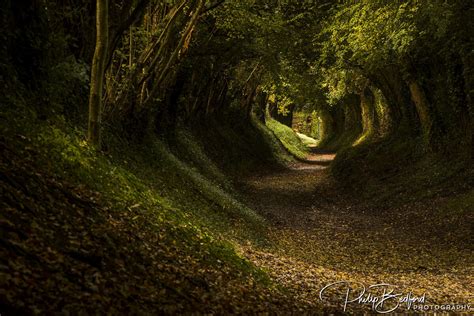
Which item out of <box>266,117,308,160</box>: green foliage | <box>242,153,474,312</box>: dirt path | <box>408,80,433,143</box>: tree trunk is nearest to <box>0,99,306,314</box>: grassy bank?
<box>242,153,474,312</box>: dirt path

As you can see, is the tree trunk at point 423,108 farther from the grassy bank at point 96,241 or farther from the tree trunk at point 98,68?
the tree trunk at point 98,68

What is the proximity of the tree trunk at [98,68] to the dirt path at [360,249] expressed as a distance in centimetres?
483

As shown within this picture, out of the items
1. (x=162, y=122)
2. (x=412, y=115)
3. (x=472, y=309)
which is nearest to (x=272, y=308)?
(x=472, y=309)

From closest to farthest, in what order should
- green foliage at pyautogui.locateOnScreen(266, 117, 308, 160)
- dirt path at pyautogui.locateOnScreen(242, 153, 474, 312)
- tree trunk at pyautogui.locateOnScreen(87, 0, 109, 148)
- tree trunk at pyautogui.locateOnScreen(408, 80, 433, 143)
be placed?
tree trunk at pyautogui.locateOnScreen(87, 0, 109, 148) → dirt path at pyautogui.locateOnScreen(242, 153, 474, 312) → tree trunk at pyautogui.locateOnScreen(408, 80, 433, 143) → green foliage at pyautogui.locateOnScreen(266, 117, 308, 160)

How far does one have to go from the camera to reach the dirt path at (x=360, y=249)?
995 cm

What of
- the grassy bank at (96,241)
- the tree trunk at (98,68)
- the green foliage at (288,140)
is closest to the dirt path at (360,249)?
the grassy bank at (96,241)

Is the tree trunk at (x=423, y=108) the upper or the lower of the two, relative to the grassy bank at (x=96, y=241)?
upper

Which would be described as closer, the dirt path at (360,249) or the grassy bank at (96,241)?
the grassy bank at (96,241)

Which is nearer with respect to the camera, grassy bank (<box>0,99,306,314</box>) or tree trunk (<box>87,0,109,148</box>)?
grassy bank (<box>0,99,306,314</box>)

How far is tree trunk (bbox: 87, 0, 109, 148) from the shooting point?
9.79 metres

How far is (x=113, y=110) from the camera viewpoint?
571 inches

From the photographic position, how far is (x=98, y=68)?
404 inches

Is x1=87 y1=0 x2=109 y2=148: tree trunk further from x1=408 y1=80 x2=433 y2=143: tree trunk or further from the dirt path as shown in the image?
x1=408 y1=80 x2=433 y2=143: tree trunk

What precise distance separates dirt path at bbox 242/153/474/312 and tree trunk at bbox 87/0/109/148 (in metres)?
4.83
